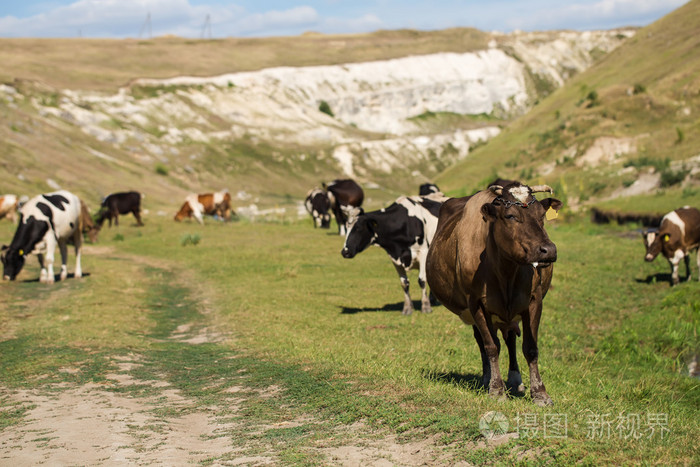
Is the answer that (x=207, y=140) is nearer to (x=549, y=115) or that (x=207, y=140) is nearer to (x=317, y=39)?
(x=549, y=115)

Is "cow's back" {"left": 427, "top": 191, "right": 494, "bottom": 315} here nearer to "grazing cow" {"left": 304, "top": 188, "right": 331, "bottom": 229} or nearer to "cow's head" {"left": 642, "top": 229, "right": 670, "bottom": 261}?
"cow's head" {"left": 642, "top": 229, "right": 670, "bottom": 261}

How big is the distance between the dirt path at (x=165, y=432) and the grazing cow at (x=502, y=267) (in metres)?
1.93

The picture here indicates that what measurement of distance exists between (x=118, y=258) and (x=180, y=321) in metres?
12.9

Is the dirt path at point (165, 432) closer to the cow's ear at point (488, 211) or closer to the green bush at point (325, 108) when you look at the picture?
the cow's ear at point (488, 211)

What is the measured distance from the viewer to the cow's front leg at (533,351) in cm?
773

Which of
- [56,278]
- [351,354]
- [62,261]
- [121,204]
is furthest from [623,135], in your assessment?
[351,354]

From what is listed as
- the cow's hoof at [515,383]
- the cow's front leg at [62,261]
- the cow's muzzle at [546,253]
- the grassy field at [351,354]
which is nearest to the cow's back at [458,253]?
the cow's hoof at [515,383]

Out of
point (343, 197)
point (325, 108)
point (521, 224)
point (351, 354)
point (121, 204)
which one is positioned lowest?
point (351, 354)

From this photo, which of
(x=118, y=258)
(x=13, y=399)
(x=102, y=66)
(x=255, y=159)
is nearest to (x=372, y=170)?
(x=255, y=159)

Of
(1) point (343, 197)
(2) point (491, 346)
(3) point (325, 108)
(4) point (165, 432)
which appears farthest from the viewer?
(3) point (325, 108)

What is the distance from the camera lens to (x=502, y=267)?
7680 mm

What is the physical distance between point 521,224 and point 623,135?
39.3 metres

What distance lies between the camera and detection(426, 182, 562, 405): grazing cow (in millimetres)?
7223

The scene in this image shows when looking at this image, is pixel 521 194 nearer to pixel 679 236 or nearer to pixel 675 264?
pixel 675 264
